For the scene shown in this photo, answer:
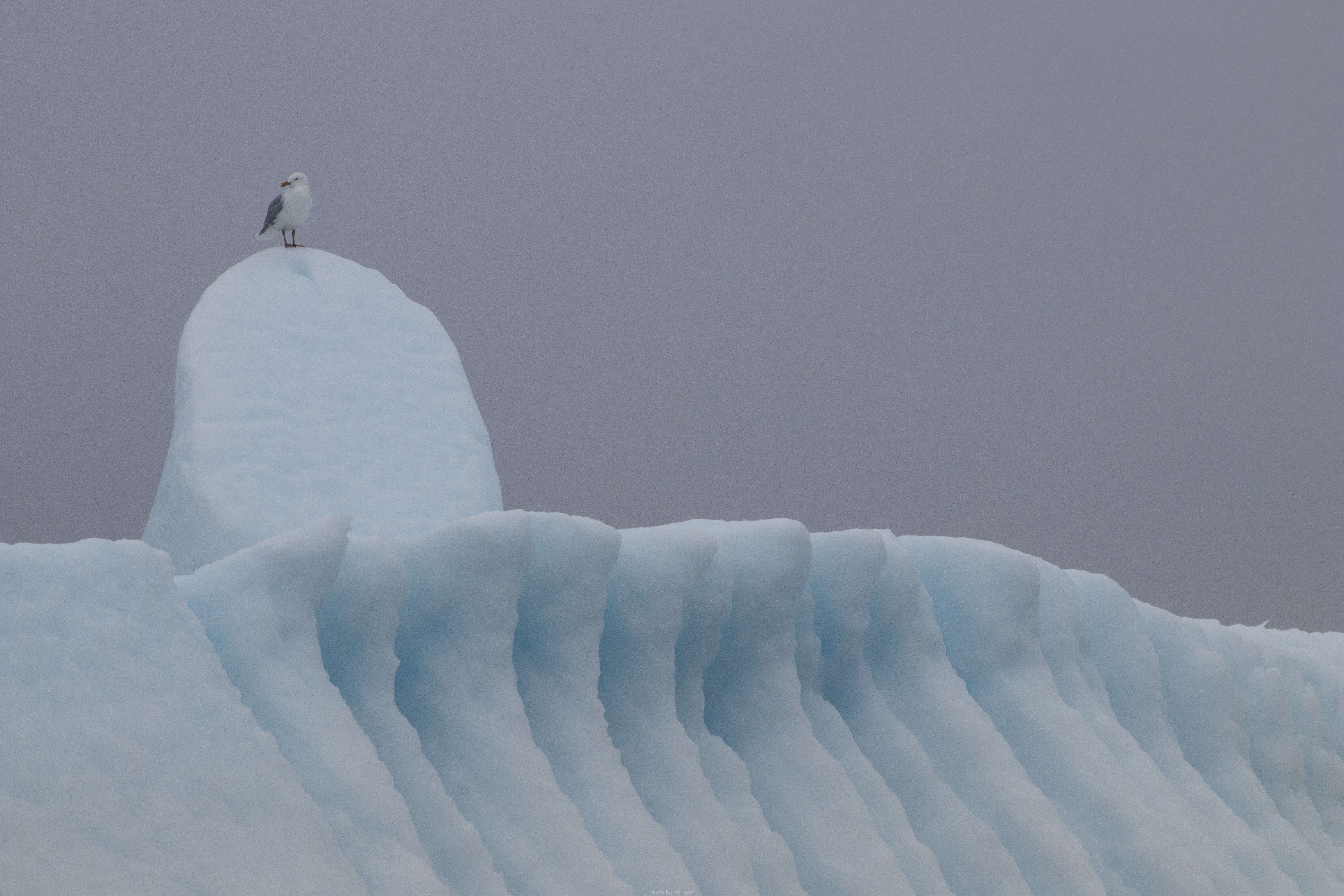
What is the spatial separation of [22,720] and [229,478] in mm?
2470

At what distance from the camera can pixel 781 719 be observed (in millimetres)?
1936

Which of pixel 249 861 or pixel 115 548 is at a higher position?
pixel 115 548

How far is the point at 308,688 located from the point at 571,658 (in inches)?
16.6

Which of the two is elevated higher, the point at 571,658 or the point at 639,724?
the point at 571,658

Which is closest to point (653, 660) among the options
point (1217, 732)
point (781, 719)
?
point (781, 719)

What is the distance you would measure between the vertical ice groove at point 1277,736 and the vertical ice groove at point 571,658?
1595 mm

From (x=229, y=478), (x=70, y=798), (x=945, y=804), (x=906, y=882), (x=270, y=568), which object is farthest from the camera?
(x=229, y=478)

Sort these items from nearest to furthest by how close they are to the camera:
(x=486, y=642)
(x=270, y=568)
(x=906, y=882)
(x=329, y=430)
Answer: (x=270, y=568) < (x=486, y=642) < (x=906, y=882) < (x=329, y=430)

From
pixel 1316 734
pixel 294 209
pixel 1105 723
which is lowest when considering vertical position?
pixel 1316 734

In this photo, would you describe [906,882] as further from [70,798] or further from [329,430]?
[329,430]

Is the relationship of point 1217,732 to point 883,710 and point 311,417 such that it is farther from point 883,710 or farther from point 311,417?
point 311,417

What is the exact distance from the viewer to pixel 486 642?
1.65 metres

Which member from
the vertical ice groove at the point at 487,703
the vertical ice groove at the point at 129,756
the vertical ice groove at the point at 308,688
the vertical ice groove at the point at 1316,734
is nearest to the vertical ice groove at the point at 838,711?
the vertical ice groove at the point at 487,703

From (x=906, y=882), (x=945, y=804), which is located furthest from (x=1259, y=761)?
(x=906, y=882)
